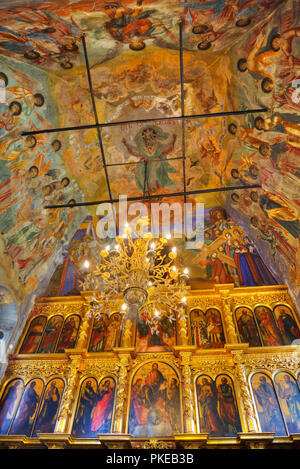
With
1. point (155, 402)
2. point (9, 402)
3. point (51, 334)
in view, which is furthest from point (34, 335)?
point (155, 402)

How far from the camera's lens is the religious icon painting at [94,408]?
809 centimetres

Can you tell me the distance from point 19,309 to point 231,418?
7030mm

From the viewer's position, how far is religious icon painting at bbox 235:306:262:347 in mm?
9305

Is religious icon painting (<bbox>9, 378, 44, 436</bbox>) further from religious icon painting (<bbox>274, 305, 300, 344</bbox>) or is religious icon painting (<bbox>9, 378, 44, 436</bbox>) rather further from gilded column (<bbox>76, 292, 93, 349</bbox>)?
religious icon painting (<bbox>274, 305, 300, 344</bbox>)

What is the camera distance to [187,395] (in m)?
8.18

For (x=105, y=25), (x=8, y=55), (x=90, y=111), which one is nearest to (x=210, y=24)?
(x=105, y=25)

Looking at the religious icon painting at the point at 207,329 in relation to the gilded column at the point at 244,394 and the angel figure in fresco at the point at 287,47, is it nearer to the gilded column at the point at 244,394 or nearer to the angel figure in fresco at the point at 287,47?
the gilded column at the point at 244,394

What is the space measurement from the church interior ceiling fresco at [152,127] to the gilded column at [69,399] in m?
2.79

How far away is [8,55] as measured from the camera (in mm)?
8031

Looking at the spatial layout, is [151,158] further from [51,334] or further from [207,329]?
[51,334]

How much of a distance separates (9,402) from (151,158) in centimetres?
908

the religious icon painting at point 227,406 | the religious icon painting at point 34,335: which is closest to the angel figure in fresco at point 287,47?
the religious icon painting at point 227,406

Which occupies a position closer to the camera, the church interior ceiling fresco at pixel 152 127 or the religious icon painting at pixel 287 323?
the church interior ceiling fresco at pixel 152 127

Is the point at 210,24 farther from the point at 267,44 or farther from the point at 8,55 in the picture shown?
the point at 8,55
